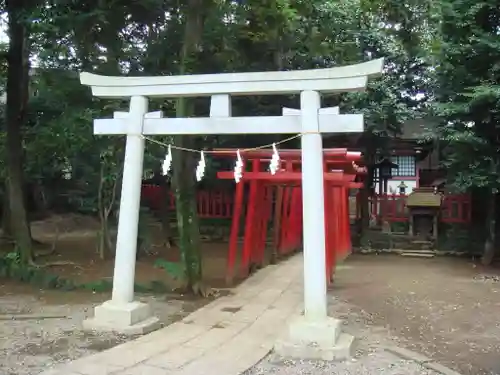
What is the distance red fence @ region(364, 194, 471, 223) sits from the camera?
54.9 ft

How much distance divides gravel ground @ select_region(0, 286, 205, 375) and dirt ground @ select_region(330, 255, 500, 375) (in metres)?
3.00

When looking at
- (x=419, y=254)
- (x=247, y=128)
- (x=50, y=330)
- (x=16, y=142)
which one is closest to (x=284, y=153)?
(x=247, y=128)

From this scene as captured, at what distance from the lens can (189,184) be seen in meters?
9.03

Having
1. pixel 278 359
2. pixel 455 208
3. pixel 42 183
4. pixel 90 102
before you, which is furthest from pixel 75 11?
pixel 42 183

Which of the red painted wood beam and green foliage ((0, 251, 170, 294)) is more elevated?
the red painted wood beam

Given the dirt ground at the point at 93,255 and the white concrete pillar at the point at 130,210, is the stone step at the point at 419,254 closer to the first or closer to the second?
the dirt ground at the point at 93,255

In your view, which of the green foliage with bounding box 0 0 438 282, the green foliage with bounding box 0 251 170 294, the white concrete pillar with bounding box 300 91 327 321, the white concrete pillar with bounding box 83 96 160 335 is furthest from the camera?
the green foliage with bounding box 0 0 438 282

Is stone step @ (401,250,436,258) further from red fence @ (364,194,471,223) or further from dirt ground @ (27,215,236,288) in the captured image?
dirt ground @ (27,215,236,288)

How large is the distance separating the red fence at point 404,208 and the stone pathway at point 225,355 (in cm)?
1050

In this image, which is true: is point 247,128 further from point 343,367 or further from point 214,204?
point 214,204

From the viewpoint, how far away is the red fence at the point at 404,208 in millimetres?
16734

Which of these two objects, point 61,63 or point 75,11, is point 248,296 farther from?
point 61,63

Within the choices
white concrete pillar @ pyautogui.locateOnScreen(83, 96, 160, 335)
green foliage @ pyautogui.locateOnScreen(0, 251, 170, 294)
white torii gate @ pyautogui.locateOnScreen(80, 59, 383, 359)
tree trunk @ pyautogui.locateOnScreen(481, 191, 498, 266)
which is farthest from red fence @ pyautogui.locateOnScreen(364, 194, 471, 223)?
white concrete pillar @ pyautogui.locateOnScreen(83, 96, 160, 335)

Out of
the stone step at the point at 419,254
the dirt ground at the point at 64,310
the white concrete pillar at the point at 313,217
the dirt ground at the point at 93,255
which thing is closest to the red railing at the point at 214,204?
the dirt ground at the point at 93,255
